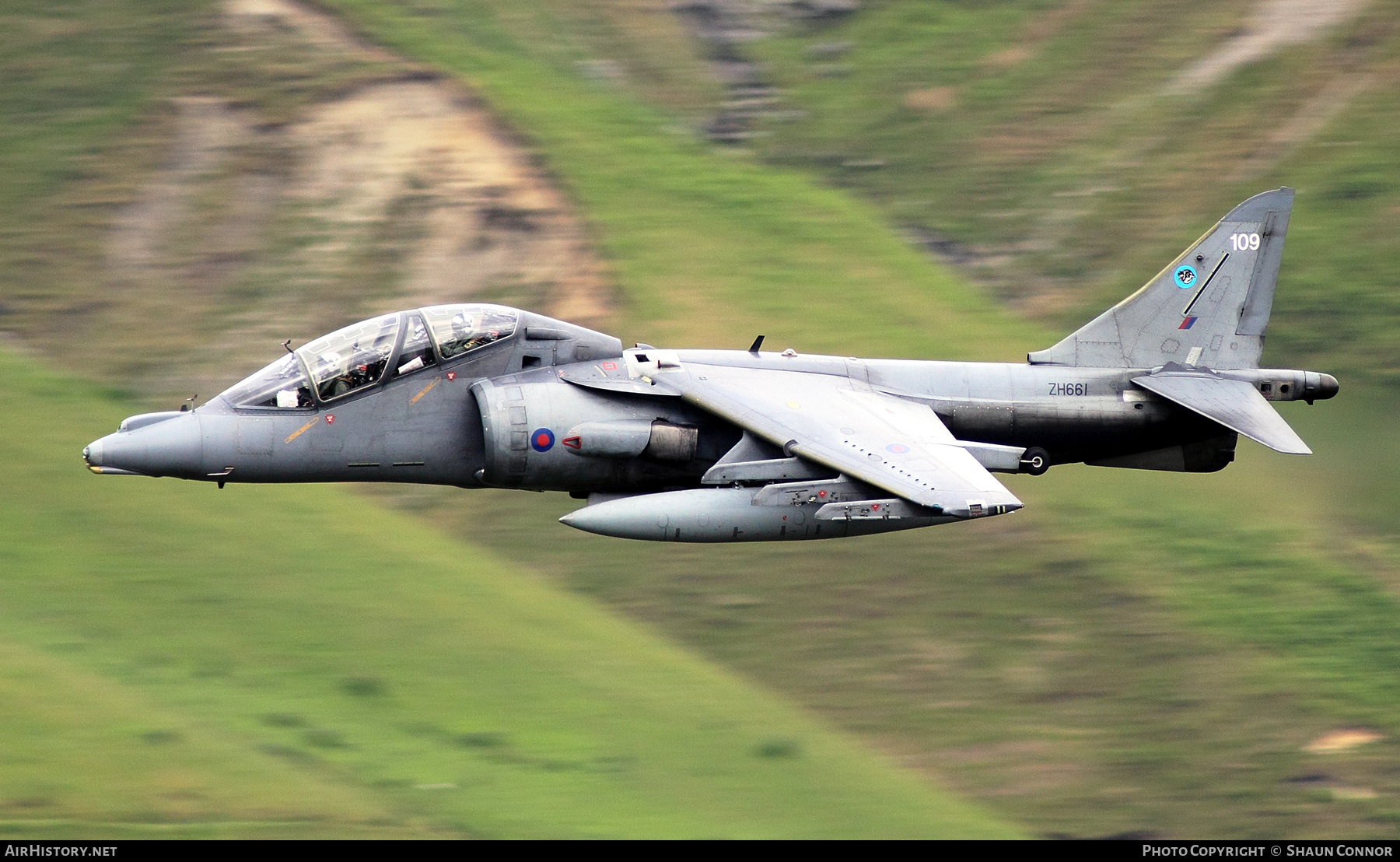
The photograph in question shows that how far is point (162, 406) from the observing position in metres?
32.9

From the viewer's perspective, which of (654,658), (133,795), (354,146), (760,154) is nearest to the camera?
(133,795)

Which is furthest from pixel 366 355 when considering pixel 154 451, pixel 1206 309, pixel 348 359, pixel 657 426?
pixel 1206 309

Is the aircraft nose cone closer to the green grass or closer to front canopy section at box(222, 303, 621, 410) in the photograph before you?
front canopy section at box(222, 303, 621, 410)

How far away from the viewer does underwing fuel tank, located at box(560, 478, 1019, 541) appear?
2031 cm

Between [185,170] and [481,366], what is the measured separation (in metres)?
20.8

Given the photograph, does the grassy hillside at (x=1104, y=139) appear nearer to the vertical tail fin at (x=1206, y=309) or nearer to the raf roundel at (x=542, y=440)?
the vertical tail fin at (x=1206, y=309)

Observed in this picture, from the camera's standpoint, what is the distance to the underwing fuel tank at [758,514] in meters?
20.3

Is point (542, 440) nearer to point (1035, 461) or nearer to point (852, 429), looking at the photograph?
point (852, 429)

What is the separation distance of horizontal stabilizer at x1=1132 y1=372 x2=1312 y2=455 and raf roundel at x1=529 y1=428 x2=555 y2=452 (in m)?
8.95

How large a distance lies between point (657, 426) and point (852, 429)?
2.66 meters

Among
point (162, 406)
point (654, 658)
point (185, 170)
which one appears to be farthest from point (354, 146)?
point (654, 658)

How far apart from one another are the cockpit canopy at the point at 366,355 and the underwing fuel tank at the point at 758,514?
9.91 ft

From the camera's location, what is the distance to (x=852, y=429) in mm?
21344

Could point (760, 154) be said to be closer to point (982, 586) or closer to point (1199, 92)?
point (1199, 92)
